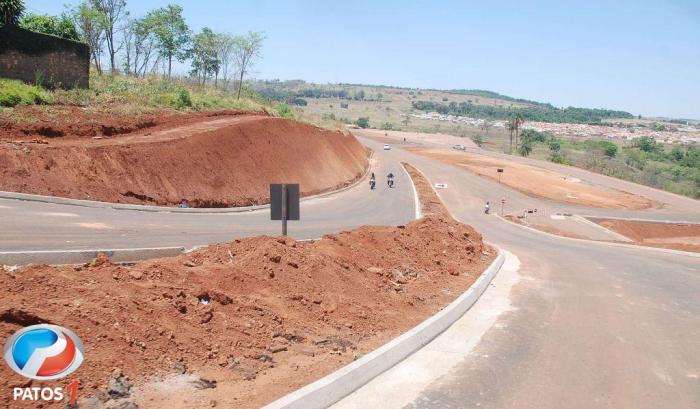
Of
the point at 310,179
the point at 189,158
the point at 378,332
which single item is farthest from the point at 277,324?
the point at 310,179

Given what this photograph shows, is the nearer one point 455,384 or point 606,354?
point 455,384

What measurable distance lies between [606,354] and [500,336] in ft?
4.98

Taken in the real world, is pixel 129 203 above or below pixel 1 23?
below

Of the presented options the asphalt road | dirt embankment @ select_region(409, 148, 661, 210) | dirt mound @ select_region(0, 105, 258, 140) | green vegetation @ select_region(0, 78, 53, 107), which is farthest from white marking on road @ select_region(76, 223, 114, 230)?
dirt embankment @ select_region(409, 148, 661, 210)

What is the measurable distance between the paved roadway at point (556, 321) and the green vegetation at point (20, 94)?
815 cm

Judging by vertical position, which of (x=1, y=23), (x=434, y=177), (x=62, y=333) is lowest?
(x=434, y=177)

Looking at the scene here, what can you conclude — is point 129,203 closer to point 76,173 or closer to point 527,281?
point 76,173

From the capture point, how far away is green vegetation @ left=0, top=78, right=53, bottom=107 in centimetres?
2336

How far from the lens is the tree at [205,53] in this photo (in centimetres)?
6300

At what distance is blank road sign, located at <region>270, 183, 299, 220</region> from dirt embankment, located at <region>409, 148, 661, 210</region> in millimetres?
58454

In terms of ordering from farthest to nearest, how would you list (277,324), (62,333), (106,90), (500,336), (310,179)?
(310,179), (106,90), (500,336), (277,324), (62,333)

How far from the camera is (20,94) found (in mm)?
24031

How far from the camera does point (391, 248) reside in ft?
44.2

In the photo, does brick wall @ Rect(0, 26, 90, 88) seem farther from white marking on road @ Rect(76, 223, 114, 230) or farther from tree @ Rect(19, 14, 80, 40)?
white marking on road @ Rect(76, 223, 114, 230)
